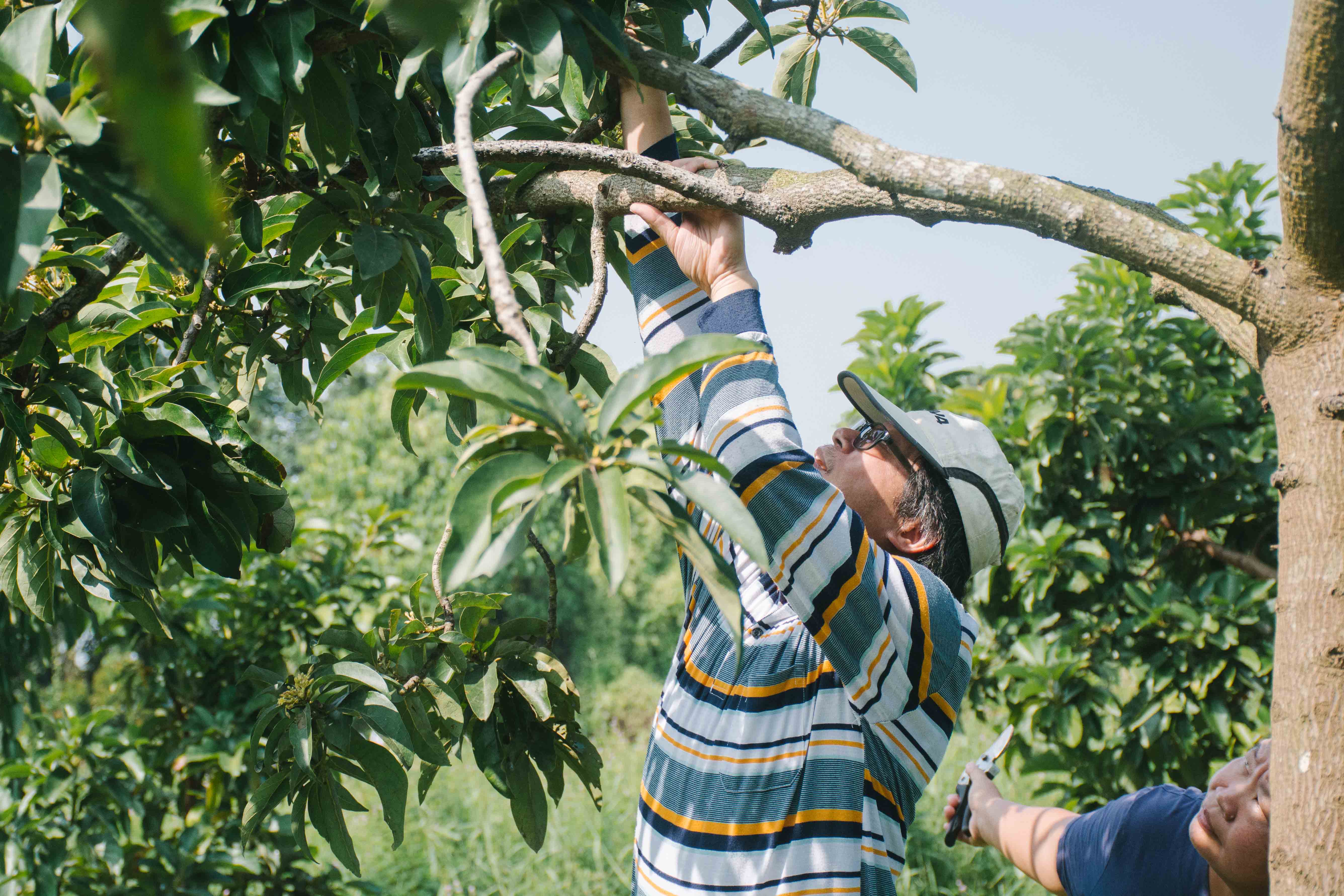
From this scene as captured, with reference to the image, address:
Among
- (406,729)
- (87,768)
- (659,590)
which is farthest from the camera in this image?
(659,590)

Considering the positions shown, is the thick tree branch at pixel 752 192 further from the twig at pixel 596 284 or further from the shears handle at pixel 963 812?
the shears handle at pixel 963 812

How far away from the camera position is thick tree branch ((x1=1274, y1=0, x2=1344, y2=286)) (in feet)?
2.47

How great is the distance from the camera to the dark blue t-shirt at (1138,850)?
5.59ft

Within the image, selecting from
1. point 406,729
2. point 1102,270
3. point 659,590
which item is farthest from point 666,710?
point 659,590

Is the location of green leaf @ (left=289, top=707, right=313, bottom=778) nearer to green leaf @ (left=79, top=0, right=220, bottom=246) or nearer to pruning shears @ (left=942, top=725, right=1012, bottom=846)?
green leaf @ (left=79, top=0, right=220, bottom=246)

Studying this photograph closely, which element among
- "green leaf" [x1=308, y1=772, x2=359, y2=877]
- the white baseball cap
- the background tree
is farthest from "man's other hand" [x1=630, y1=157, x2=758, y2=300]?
the background tree

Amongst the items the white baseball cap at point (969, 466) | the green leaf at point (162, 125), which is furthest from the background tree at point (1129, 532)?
the green leaf at point (162, 125)

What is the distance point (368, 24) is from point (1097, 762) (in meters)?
3.11

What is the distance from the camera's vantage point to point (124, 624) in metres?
3.03

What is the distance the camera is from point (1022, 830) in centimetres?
205

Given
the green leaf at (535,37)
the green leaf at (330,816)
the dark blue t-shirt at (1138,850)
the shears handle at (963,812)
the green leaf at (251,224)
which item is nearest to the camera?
the green leaf at (535,37)

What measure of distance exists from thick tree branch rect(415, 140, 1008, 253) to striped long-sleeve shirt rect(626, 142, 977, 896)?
91 millimetres

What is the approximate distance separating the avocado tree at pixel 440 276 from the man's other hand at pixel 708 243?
Answer: 0.13ft

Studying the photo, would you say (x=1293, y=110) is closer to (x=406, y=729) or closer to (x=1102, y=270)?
(x=406, y=729)
